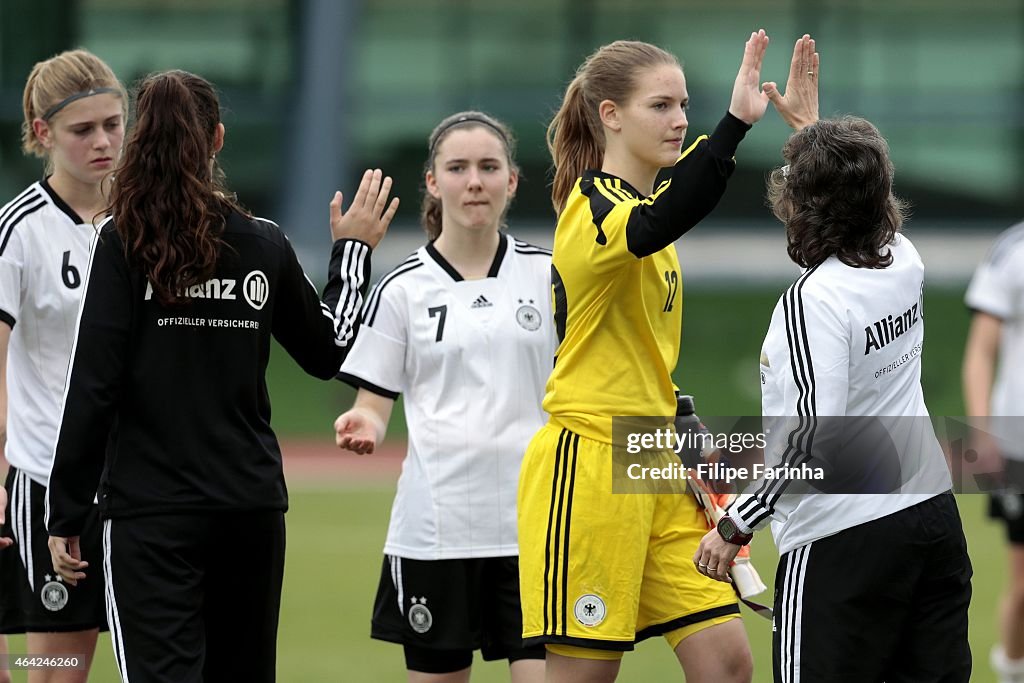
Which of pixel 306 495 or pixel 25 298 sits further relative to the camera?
pixel 306 495

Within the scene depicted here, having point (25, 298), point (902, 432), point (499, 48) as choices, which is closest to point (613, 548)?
point (902, 432)

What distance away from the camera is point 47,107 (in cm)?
489

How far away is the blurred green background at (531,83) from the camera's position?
20.6 metres

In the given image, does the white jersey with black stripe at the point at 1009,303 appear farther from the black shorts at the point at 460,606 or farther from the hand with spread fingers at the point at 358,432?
the hand with spread fingers at the point at 358,432

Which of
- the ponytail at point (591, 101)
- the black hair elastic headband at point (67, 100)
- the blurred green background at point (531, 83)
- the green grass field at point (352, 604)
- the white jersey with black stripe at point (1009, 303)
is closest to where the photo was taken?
the ponytail at point (591, 101)

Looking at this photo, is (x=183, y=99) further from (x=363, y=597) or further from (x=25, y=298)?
(x=363, y=597)

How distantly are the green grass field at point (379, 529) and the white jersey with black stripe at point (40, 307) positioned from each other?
1.19 meters

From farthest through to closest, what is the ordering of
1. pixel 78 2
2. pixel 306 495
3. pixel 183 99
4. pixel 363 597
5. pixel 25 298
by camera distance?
pixel 78 2, pixel 306 495, pixel 363 597, pixel 25 298, pixel 183 99

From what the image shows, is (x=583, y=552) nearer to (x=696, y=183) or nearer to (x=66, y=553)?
(x=696, y=183)

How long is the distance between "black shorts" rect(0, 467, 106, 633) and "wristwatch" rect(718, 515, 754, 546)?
81.0 inches

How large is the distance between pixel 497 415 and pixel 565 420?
71cm

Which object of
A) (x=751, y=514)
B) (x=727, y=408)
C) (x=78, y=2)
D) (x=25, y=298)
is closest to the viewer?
(x=751, y=514)

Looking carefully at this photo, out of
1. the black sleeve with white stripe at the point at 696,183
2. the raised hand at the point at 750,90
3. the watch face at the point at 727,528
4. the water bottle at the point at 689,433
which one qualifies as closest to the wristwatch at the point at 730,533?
the watch face at the point at 727,528

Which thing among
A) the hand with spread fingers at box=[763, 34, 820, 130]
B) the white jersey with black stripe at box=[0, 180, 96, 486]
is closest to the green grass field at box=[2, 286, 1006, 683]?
the white jersey with black stripe at box=[0, 180, 96, 486]
